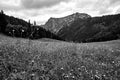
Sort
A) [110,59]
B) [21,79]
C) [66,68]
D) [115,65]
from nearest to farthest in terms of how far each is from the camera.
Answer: [21,79] → [66,68] → [115,65] → [110,59]

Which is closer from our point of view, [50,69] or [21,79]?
[21,79]

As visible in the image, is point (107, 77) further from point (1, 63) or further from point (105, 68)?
point (1, 63)

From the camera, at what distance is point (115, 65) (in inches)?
249

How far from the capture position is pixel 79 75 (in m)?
4.73

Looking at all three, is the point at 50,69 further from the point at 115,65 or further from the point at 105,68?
the point at 115,65

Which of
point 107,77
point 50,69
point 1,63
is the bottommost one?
point 107,77

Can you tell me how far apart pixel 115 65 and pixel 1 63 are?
5384 millimetres

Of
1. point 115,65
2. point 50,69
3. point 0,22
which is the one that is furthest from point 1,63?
point 0,22

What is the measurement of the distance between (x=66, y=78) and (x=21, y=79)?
1.53 m

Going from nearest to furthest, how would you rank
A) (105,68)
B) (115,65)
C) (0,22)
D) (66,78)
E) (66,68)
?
(66,78) → (66,68) → (105,68) → (115,65) → (0,22)

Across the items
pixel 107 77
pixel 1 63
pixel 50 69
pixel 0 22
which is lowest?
pixel 107 77

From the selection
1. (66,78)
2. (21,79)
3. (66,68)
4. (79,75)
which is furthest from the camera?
(66,68)

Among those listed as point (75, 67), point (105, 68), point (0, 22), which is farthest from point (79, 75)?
point (0, 22)

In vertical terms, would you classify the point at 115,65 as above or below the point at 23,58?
below
